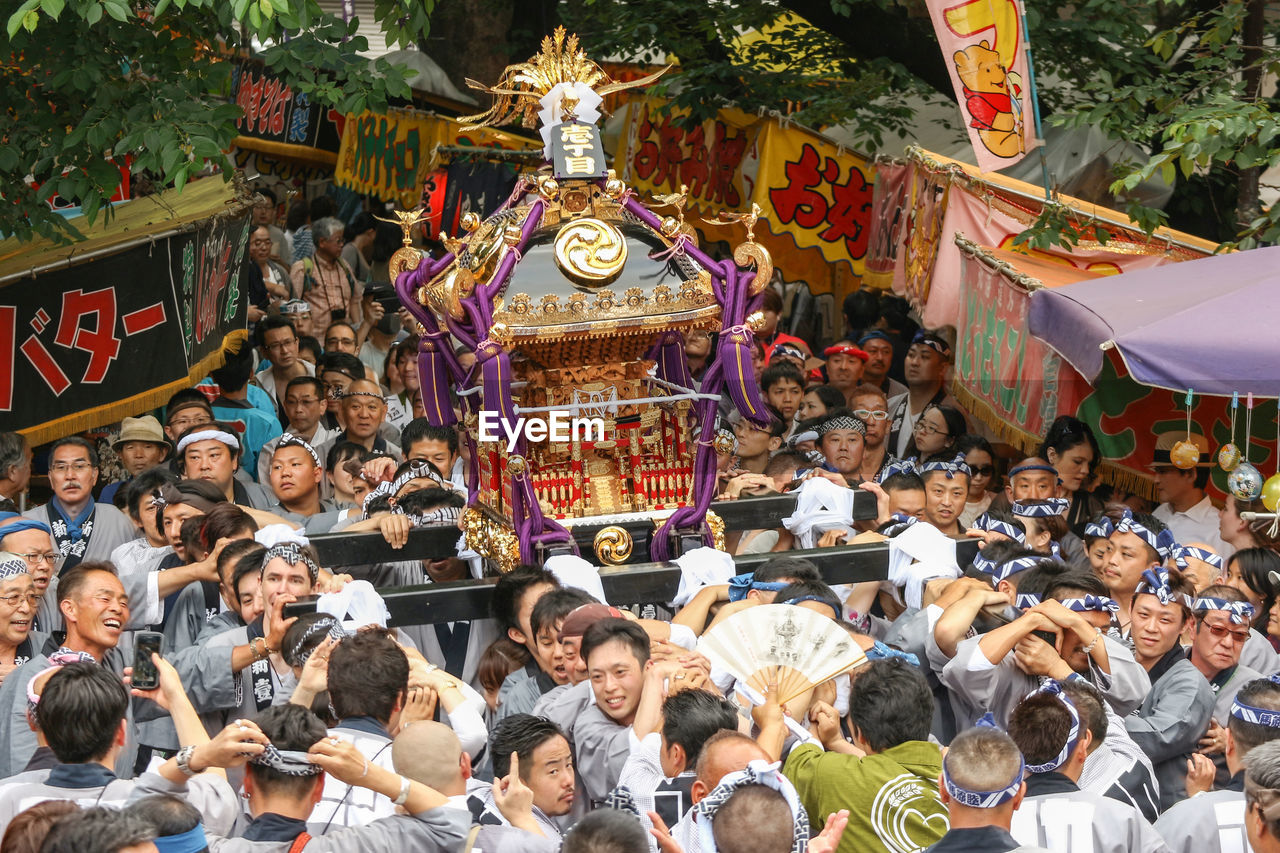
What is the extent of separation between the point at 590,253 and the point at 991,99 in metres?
2.85

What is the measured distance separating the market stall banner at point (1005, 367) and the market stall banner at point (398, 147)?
483 cm

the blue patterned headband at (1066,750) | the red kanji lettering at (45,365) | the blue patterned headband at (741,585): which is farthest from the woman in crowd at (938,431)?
the red kanji lettering at (45,365)

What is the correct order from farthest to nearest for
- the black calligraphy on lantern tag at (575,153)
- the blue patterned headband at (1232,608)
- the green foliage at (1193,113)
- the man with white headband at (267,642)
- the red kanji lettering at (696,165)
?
the red kanji lettering at (696,165)
the green foliage at (1193,113)
the black calligraphy on lantern tag at (575,153)
the blue patterned headband at (1232,608)
the man with white headband at (267,642)

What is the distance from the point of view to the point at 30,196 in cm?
750

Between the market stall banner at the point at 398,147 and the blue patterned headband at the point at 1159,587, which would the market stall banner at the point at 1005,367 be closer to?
the blue patterned headband at the point at 1159,587

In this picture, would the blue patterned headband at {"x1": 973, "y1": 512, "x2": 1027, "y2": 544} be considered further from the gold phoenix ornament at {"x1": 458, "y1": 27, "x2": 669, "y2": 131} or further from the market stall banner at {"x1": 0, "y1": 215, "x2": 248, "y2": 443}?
the market stall banner at {"x1": 0, "y1": 215, "x2": 248, "y2": 443}

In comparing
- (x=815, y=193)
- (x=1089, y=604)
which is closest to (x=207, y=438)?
(x=1089, y=604)

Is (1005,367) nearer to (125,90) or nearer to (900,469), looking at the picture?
(900,469)

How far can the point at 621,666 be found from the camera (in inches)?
194

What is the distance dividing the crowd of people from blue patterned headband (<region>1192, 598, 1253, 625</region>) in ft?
0.05

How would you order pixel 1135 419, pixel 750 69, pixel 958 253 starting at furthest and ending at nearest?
pixel 750 69 → pixel 958 253 → pixel 1135 419

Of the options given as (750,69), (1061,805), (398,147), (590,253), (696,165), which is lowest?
(1061,805)

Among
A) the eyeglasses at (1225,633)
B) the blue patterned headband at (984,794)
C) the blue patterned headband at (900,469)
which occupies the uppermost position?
the blue patterned headband at (984,794)

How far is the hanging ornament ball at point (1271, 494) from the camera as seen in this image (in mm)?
6848
